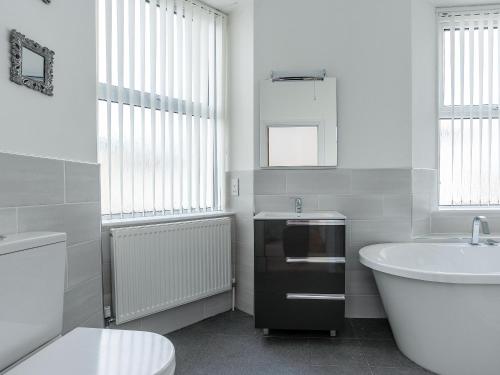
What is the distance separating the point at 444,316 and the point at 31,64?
7.61ft

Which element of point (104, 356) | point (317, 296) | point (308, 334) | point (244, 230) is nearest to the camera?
point (104, 356)

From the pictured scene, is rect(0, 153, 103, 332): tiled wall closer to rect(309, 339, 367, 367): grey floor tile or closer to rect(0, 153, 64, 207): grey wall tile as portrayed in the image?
rect(0, 153, 64, 207): grey wall tile

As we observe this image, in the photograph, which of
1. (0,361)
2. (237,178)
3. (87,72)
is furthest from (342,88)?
(0,361)

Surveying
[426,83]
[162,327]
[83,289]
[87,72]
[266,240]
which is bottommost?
[162,327]

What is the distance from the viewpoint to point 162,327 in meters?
2.30

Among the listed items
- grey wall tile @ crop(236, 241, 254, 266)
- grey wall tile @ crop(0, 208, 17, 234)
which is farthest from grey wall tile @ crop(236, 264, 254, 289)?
grey wall tile @ crop(0, 208, 17, 234)

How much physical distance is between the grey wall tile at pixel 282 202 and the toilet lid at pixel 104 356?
5.11ft

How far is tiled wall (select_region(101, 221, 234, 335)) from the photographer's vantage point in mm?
2002

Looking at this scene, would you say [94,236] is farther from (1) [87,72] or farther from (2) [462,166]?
(2) [462,166]

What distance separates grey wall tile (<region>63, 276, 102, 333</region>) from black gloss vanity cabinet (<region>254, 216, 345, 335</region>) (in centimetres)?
97

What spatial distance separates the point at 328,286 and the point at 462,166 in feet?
5.36

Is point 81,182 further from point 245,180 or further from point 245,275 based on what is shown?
point 245,275

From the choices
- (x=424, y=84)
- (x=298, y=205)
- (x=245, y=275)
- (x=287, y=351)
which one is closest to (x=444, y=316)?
(x=287, y=351)

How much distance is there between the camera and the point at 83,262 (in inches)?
67.9
